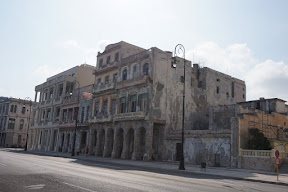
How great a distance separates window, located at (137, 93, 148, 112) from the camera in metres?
34.8

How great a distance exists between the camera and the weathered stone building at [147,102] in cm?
3412

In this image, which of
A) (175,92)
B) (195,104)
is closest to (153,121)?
(175,92)

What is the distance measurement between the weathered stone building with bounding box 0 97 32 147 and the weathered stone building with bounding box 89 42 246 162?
4523 cm

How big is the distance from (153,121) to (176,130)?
3.13m

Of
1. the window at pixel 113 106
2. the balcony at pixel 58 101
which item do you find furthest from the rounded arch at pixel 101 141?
the balcony at pixel 58 101

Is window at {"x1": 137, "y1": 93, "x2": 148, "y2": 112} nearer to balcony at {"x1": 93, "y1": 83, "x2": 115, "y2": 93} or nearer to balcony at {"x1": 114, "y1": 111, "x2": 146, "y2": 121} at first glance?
balcony at {"x1": 114, "y1": 111, "x2": 146, "y2": 121}

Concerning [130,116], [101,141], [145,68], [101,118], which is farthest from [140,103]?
[101,141]

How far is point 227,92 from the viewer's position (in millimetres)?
45125

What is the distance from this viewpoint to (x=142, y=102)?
1389 inches

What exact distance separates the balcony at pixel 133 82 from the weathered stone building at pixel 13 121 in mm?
51603

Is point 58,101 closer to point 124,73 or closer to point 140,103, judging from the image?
point 124,73

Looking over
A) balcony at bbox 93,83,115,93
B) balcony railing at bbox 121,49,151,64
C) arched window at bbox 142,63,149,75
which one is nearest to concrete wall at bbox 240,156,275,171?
arched window at bbox 142,63,149,75

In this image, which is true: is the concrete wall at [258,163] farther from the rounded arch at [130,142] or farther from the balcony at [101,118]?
the balcony at [101,118]

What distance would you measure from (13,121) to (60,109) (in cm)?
3369
